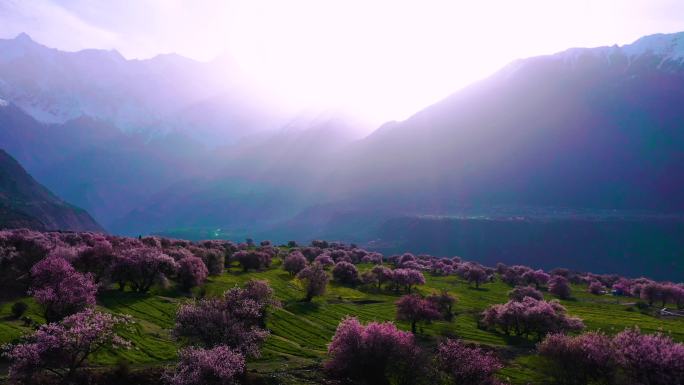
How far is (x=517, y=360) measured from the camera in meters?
59.6

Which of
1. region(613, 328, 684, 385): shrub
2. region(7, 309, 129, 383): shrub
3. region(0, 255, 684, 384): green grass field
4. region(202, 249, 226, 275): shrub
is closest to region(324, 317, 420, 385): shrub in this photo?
region(0, 255, 684, 384): green grass field

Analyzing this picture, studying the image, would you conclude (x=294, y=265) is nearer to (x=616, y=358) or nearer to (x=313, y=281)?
(x=313, y=281)

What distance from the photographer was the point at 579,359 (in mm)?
41125

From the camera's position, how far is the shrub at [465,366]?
39.8 m

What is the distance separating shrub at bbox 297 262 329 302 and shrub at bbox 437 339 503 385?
150ft

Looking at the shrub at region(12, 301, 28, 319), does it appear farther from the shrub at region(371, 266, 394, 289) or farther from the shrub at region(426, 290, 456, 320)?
the shrub at region(371, 266, 394, 289)

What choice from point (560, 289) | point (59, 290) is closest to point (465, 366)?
point (59, 290)

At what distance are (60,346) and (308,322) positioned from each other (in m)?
40.7

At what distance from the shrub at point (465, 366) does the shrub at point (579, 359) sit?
5602 mm

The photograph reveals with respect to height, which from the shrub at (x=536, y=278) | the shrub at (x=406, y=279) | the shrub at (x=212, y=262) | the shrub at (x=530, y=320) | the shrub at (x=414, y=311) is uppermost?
the shrub at (x=212, y=262)

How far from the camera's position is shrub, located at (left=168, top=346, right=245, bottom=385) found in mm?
33000

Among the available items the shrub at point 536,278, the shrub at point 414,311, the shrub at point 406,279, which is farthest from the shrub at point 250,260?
the shrub at point 536,278

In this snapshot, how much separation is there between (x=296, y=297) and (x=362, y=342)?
45.5 m

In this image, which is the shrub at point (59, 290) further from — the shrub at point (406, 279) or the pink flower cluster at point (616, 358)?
the shrub at point (406, 279)
